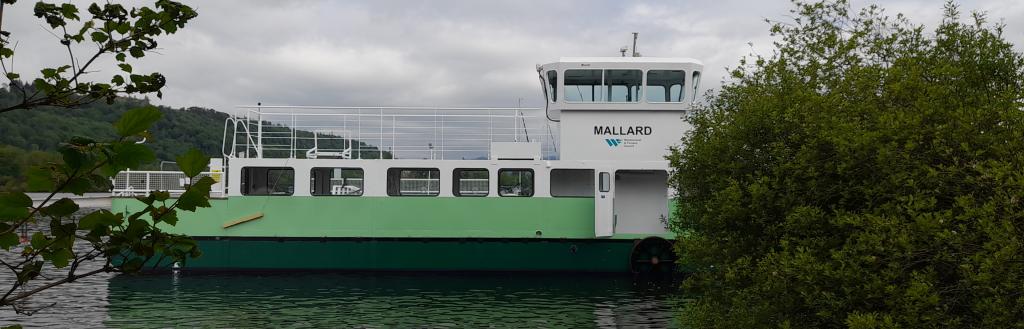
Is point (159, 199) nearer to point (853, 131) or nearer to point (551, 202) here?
point (853, 131)

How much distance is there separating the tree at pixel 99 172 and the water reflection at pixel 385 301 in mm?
10701

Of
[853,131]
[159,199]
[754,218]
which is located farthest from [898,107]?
[159,199]

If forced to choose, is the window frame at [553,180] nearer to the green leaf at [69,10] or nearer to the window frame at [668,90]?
the window frame at [668,90]

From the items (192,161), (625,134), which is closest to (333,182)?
(625,134)

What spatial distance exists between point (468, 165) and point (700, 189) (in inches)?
391

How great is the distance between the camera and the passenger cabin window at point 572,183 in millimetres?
17781

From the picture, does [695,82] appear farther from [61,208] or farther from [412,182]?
[61,208]

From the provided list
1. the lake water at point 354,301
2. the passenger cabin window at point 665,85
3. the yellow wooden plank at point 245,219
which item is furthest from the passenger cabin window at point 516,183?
the yellow wooden plank at point 245,219

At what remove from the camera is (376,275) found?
1752cm

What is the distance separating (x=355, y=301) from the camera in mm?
14992

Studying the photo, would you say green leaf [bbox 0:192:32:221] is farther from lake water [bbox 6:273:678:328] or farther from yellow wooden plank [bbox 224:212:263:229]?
yellow wooden plank [bbox 224:212:263:229]

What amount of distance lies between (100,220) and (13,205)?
217 mm

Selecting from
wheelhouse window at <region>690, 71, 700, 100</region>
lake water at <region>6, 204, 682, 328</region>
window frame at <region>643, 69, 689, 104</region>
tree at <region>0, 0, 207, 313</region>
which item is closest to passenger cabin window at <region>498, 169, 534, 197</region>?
lake water at <region>6, 204, 682, 328</region>

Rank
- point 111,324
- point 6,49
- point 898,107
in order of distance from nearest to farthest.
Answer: point 6,49
point 898,107
point 111,324
